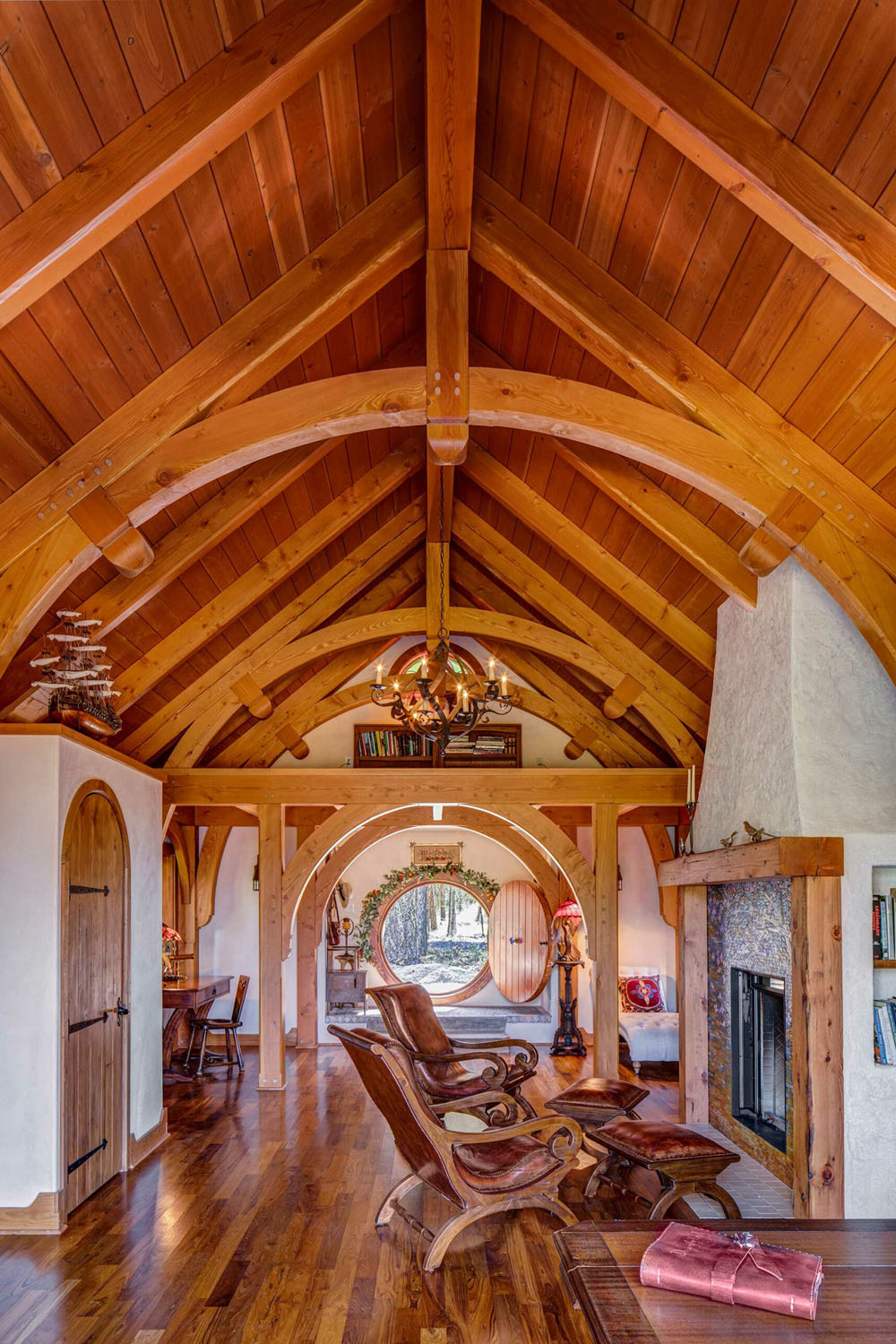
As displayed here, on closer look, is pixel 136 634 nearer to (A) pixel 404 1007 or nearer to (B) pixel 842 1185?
(A) pixel 404 1007

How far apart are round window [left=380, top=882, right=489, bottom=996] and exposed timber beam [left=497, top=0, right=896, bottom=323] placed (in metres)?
10.2

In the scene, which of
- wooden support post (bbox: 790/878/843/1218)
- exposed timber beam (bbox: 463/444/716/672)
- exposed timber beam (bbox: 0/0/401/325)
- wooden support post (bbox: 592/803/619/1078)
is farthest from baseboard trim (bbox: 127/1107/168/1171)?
exposed timber beam (bbox: 0/0/401/325)

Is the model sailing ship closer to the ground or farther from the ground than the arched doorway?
farther from the ground

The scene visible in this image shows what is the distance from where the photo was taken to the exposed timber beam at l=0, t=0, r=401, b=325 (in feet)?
11.1

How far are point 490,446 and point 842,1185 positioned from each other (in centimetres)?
444

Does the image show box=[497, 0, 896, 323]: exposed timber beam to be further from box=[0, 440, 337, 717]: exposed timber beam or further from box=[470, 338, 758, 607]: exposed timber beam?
box=[0, 440, 337, 717]: exposed timber beam

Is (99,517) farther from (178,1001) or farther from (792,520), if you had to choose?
(178,1001)

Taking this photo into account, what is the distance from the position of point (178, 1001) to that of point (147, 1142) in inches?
76.4

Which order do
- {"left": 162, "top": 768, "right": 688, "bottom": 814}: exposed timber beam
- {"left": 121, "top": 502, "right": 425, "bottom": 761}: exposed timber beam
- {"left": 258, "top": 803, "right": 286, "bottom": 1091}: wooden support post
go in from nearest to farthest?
{"left": 121, "top": 502, "right": 425, "bottom": 761}: exposed timber beam
{"left": 258, "top": 803, "right": 286, "bottom": 1091}: wooden support post
{"left": 162, "top": 768, "right": 688, "bottom": 814}: exposed timber beam

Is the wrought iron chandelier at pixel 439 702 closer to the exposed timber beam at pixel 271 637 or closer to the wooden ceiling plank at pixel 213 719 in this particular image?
the exposed timber beam at pixel 271 637

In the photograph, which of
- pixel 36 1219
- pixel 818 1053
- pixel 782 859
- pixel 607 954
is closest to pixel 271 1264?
pixel 36 1219

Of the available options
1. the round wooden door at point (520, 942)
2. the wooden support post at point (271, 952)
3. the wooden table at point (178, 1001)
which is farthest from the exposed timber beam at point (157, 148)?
the round wooden door at point (520, 942)

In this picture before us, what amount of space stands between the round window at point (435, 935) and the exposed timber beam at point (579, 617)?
19.0ft

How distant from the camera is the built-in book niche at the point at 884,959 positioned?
4.46m
